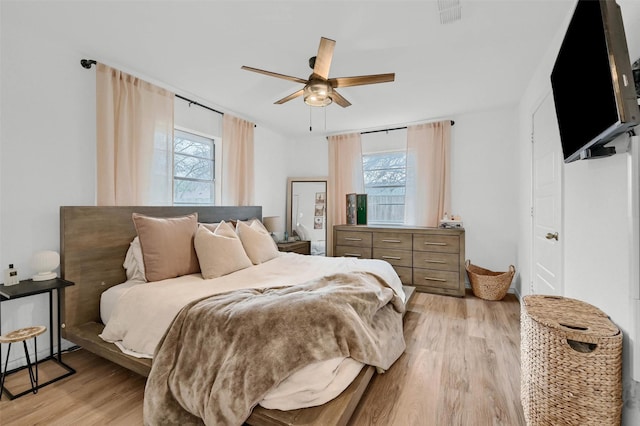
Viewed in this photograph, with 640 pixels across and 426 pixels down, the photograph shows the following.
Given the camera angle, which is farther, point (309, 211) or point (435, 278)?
point (309, 211)

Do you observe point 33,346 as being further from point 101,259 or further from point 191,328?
point 191,328

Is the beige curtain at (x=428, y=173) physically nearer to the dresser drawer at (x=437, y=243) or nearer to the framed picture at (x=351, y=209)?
the dresser drawer at (x=437, y=243)

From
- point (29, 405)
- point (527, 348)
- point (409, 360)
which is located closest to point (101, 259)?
point (29, 405)

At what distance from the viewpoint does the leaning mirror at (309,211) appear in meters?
4.91

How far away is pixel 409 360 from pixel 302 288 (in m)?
1.04

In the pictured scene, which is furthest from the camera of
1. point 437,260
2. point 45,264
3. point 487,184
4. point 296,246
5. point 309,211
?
point 309,211

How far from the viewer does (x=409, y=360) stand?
2148 mm

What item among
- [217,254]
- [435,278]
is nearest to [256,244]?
[217,254]

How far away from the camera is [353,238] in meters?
4.41

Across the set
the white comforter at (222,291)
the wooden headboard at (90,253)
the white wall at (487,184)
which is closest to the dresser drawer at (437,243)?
the white wall at (487,184)

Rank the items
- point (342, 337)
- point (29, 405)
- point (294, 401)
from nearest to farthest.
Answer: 1. point (294, 401)
2. point (342, 337)
3. point (29, 405)

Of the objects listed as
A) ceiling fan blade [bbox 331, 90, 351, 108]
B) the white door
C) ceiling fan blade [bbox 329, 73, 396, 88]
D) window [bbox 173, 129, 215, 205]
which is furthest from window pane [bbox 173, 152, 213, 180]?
the white door

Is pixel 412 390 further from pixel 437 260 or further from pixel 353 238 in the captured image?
pixel 353 238

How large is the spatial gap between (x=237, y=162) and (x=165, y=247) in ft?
6.31
